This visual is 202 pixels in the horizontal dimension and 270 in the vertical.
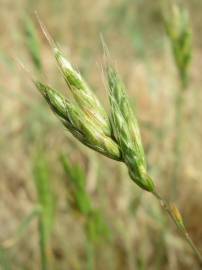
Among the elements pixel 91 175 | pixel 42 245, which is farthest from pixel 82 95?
pixel 91 175

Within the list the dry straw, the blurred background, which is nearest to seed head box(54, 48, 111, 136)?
the dry straw

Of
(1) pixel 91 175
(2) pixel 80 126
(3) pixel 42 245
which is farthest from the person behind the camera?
(1) pixel 91 175

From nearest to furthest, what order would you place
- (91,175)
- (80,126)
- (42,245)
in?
(80,126) < (42,245) < (91,175)

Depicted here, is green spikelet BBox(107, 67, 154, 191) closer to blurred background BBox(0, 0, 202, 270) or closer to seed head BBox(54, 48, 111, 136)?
seed head BBox(54, 48, 111, 136)

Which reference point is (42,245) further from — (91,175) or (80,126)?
(91,175)

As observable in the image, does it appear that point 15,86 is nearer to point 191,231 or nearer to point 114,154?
point 191,231

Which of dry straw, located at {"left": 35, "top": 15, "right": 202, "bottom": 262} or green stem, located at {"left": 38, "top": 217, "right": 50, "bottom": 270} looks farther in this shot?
green stem, located at {"left": 38, "top": 217, "right": 50, "bottom": 270}
